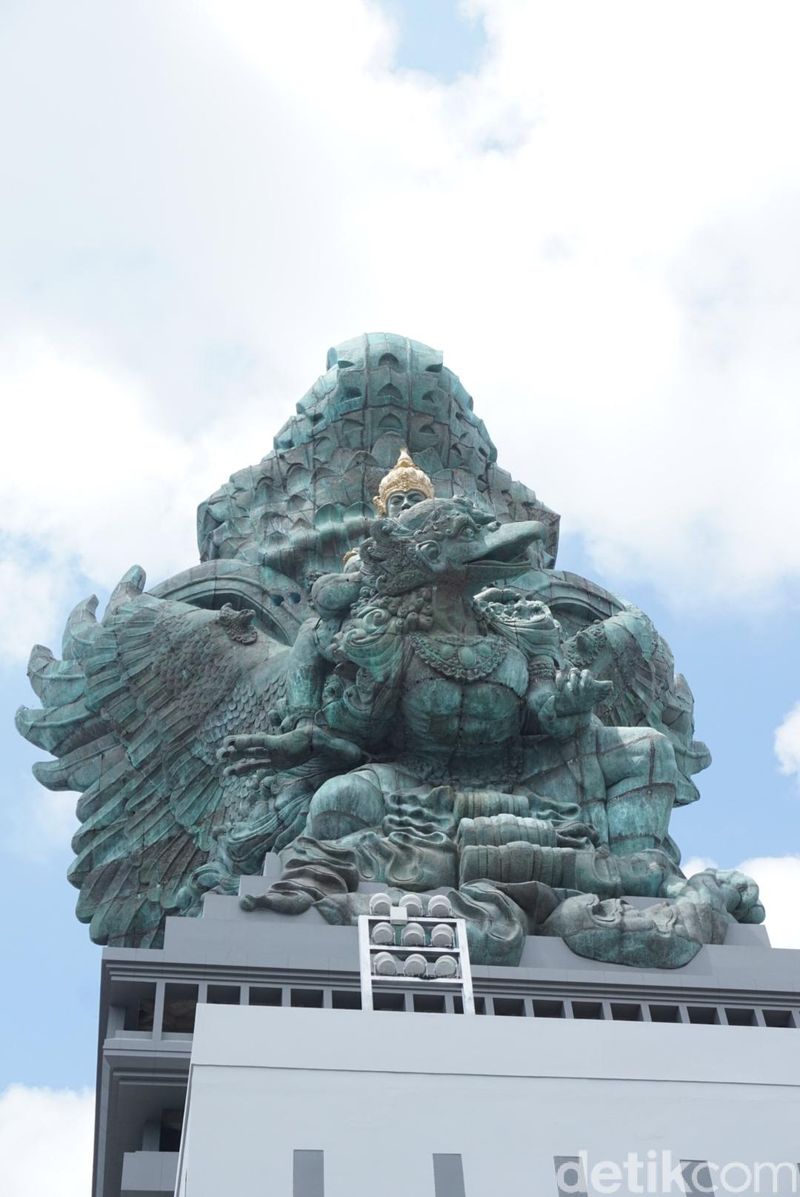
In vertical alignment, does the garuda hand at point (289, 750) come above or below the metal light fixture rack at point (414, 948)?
above

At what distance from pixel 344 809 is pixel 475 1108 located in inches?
241

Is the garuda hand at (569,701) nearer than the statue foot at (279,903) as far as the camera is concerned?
No

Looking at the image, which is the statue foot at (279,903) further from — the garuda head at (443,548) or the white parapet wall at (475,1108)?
the garuda head at (443,548)

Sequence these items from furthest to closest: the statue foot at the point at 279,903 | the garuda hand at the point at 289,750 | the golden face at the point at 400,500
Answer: the golden face at the point at 400,500, the garuda hand at the point at 289,750, the statue foot at the point at 279,903

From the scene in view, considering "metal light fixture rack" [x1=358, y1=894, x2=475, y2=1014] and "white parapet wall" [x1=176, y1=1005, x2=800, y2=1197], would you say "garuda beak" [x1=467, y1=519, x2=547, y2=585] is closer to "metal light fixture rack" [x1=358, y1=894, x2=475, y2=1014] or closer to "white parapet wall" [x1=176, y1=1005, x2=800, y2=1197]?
"metal light fixture rack" [x1=358, y1=894, x2=475, y2=1014]

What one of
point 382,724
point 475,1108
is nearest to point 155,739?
point 382,724

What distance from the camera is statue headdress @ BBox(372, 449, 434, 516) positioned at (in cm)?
2380

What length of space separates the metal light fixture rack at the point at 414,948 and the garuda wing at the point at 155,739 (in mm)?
6388

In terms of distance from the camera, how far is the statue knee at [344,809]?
61.6 ft

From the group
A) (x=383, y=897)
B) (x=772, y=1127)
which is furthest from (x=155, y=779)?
(x=772, y=1127)

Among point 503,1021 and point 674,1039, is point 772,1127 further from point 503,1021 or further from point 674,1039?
point 503,1021

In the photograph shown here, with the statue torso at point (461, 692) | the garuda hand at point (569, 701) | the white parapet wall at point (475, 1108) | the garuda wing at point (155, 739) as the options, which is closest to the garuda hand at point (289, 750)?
the statue torso at point (461, 692)

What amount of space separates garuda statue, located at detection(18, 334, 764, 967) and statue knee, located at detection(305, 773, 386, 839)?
23 millimetres

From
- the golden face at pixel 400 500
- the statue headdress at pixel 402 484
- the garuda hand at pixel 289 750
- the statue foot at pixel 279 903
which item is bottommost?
the statue foot at pixel 279 903
